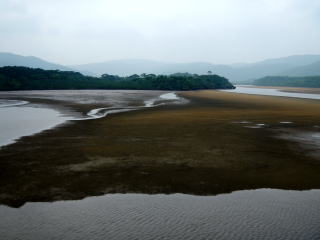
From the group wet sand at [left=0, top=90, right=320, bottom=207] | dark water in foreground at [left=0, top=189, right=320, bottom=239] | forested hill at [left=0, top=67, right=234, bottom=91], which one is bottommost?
dark water in foreground at [left=0, top=189, right=320, bottom=239]

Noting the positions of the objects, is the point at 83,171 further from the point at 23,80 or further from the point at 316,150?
the point at 23,80

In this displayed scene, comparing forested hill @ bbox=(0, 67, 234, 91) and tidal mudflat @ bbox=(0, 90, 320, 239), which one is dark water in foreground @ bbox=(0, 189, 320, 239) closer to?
tidal mudflat @ bbox=(0, 90, 320, 239)

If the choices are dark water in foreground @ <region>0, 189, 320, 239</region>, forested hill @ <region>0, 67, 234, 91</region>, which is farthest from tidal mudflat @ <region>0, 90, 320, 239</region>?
forested hill @ <region>0, 67, 234, 91</region>

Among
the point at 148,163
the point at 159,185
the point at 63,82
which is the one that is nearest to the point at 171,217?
the point at 159,185

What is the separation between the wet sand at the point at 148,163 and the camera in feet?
42.4

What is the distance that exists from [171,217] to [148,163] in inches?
238

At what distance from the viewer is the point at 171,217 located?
34.3ft

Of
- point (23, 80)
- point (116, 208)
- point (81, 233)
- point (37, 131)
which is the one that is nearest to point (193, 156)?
point (116, 208)

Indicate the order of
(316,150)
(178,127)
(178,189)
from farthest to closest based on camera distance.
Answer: (178,127) < (316,150) < (178,189)

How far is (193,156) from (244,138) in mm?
6955

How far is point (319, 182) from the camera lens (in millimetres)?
13797

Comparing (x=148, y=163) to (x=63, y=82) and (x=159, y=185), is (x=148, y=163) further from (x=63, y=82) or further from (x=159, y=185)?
(x=63, y=82)

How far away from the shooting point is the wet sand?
1292 centimetres

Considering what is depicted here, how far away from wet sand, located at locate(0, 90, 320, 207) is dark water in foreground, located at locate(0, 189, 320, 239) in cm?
83
